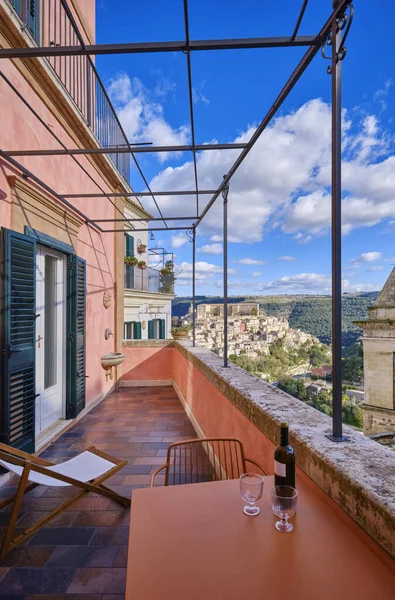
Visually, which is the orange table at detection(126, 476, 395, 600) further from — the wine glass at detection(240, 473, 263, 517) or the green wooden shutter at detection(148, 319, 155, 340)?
the green wooden shutter at detection(148, 319, 155, 340)

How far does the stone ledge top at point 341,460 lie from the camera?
0.94 metres

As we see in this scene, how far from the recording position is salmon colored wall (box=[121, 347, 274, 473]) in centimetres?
200

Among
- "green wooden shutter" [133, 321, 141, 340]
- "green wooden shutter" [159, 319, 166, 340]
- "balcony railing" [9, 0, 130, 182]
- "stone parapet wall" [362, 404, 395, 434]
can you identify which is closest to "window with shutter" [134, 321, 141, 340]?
"green wooden shutter" [133, 321, 141, 340]

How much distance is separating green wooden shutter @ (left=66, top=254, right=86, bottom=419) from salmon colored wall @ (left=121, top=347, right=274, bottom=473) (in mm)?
1556

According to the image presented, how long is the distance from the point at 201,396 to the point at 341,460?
2.74 metres

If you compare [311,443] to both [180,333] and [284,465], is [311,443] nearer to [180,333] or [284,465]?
[284,465]

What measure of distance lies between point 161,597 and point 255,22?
8.29 ft

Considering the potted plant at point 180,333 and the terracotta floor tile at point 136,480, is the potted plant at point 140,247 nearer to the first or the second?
the potted plant at point 180,333

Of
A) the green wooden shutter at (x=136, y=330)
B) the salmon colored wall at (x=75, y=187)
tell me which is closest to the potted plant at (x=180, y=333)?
the salmon colored wall at (x=75, y=187)

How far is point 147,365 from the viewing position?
6.61 m

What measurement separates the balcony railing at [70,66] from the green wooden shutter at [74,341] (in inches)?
71.7

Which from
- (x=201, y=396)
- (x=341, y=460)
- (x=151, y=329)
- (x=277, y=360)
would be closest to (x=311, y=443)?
(x=341, y=460)

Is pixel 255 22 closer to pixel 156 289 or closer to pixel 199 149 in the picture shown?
pixel 199 149

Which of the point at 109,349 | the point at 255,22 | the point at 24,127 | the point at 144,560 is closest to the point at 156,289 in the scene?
the point at 109,349
